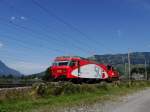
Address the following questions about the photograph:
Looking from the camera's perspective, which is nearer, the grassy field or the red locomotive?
the grassy field

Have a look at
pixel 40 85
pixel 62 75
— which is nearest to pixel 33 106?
pixel 40 85

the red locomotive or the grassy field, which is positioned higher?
the red locomotive

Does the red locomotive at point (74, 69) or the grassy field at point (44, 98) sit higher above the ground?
the red locomotive at point (74, 69)

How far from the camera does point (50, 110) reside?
21.2 m

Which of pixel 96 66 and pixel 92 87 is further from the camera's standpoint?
pixel 96 66

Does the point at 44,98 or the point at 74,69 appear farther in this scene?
the point at 74,69

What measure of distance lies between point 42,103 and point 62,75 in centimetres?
1963

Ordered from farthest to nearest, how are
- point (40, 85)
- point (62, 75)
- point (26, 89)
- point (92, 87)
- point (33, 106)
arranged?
1. point (62, 75)
2. point (92, 87)
3. point (40, 85)
4. point (26, 89)
5. point (33, 106)

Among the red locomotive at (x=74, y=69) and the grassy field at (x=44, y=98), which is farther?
the red locomotive at (x=74, y=69)

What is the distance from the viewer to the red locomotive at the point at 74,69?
44.2m

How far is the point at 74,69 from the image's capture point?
45.4 meters

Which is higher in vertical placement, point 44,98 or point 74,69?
point 74,69

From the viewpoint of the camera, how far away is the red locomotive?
145 feet

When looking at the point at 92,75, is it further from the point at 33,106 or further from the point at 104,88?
the point at 33,106
